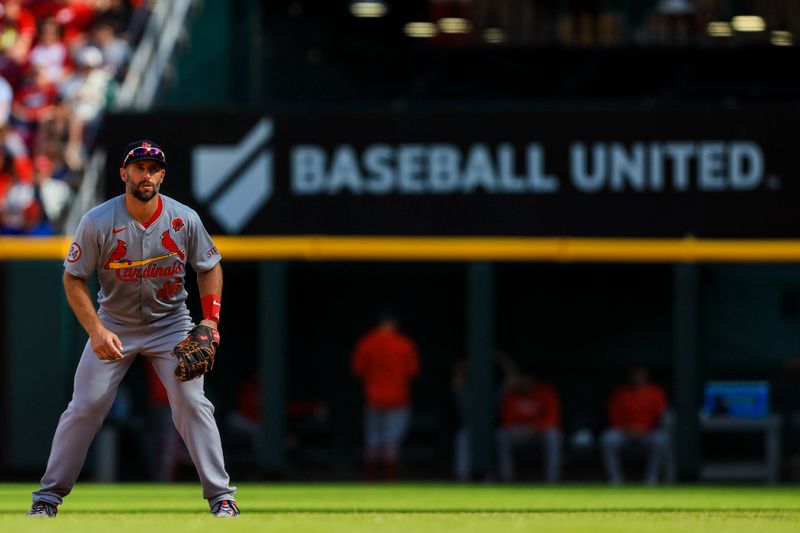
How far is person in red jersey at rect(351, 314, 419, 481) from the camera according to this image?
15.2 metres

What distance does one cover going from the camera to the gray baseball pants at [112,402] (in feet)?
23.9

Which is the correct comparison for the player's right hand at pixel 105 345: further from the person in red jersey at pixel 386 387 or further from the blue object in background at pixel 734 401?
the blue object in background at pixel 734 401

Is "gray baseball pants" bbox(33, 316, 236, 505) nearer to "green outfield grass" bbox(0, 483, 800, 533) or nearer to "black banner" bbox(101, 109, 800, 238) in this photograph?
"green outfield grass" bbox(0, 483, 800, 533)

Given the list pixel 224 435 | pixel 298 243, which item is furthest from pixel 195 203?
pixel 224 435

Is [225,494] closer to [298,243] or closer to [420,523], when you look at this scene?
[420,523]

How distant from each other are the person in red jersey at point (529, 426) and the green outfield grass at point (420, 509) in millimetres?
1920

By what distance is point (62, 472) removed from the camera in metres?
7.37

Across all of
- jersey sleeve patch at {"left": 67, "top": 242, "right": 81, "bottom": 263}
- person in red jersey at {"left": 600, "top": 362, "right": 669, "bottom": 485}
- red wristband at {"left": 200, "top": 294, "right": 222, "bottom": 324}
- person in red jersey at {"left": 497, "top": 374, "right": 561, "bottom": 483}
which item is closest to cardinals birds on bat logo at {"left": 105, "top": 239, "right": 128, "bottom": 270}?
jersey sleeve patch at {"left": 67, "top": 242, "right": 81, "bottom": 263}

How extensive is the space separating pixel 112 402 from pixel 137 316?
1.30ft

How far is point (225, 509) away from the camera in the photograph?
735 centimetres

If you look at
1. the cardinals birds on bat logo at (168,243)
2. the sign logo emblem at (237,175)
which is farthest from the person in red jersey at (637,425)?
the cardinals birds on bat logo at (168,243)

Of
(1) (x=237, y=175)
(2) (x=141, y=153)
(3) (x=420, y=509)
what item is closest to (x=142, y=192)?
(2) (x=141, y=153)

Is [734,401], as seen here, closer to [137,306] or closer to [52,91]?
[52,91]

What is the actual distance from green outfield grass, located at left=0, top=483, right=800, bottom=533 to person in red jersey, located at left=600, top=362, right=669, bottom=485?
199cm
